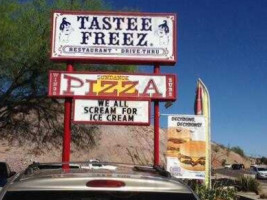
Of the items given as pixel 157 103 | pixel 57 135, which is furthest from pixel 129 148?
pixel 157 103

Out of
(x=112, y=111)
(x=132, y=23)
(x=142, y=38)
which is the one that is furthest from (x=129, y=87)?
(x=132, y=23)

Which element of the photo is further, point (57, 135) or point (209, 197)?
point (57, 135)

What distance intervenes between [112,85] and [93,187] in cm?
1474

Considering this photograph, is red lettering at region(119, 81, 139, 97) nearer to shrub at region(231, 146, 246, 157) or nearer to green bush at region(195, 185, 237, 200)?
green bush at region(195, 185, 237, 200)

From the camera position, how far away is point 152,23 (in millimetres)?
19250

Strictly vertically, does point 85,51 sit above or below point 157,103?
above

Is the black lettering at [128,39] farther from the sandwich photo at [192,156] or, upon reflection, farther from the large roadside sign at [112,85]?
the sandwich photo at [192,156]

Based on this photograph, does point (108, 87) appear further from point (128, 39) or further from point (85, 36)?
point (85, 36)

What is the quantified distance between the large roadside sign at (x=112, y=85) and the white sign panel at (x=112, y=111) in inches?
10.3

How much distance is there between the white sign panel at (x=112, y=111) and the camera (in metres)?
18.3

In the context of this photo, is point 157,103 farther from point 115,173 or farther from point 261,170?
point 261,170

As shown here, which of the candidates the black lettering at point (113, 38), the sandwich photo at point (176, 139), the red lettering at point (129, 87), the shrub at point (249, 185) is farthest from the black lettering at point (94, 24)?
the shrub at point (249, 185)

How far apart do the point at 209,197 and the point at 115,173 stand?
13.4 m

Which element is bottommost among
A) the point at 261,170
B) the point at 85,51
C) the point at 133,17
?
the point at 261,170
